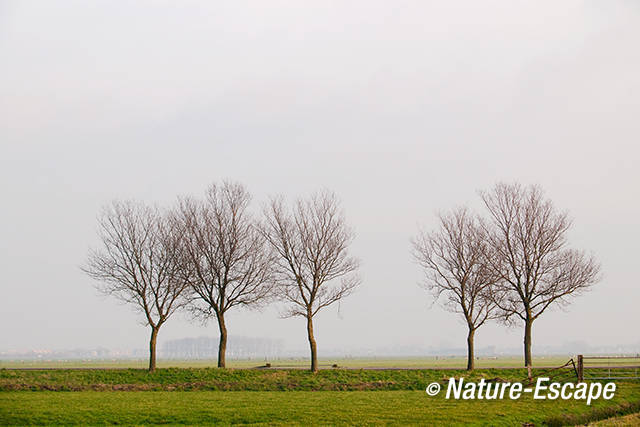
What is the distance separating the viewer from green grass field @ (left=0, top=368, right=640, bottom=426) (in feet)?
97.0

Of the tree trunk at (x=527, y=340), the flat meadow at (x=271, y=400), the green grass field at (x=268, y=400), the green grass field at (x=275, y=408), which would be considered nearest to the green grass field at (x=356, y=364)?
the tree trunk at (x=527, y=340)

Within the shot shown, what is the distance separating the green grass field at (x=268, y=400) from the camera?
29.6 metres

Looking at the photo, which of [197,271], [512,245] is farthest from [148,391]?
[512,245]

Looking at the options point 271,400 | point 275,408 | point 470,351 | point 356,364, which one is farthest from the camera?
point 356,364

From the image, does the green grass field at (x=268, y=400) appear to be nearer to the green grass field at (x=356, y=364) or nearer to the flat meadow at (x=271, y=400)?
the flat meadow at (x=271, y=400)

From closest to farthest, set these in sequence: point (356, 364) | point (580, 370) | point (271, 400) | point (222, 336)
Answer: point (271, 400) → point (580, 370) → point (222, 336) → point (356, 364)

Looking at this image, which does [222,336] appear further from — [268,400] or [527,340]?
[527,340]

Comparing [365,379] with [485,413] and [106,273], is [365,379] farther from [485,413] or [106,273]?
[106,273]

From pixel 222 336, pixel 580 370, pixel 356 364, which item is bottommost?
pixel 356 364

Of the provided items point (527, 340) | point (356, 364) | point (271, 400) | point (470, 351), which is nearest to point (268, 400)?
point (271, 400)

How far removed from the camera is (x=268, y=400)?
114 feet

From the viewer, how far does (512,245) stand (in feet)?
175

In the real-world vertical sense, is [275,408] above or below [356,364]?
above

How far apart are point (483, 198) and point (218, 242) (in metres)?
24.7
